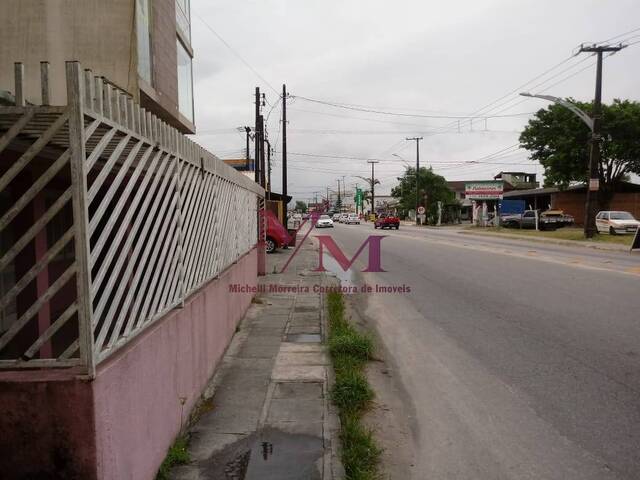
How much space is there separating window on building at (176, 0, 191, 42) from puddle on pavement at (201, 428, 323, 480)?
12858 mm

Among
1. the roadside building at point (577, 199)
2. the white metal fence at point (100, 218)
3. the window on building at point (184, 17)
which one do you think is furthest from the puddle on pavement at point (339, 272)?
the roadside building at point (577, 199)

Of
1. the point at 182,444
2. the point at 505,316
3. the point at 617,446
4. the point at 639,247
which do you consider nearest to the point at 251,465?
the point at 182,444

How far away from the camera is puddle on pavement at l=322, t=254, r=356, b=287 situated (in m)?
14.4

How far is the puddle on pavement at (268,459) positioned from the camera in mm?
3754

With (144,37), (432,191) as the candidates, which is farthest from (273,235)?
(432,191)

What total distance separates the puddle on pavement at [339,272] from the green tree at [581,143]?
83.8ft

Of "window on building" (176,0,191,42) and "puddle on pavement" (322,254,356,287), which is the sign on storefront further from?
"window on building" (176,0,191,42)

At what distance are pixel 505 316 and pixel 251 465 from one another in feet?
20.1

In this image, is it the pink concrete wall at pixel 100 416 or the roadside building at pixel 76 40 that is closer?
the pink concrete wall at pixel 100 416

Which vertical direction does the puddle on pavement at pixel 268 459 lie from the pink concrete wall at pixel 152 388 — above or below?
below

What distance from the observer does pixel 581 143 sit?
3822 cm

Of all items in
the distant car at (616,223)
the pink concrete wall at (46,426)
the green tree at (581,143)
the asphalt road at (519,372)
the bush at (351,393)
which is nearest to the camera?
the pink concrete wall at (46,426)

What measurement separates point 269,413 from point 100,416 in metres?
2.36

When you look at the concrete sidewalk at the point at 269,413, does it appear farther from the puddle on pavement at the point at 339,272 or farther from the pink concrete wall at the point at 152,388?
the puddle on pavement at the point at 339,272
